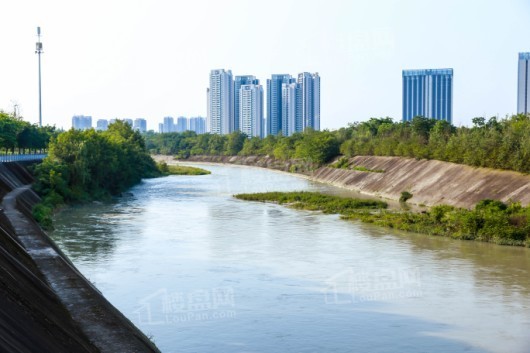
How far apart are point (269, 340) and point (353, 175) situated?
60.4 meters

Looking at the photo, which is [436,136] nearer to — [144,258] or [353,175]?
[353,175]

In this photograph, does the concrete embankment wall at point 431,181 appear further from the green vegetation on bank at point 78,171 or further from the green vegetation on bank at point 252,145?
the green vegetation on bank at point 78,171

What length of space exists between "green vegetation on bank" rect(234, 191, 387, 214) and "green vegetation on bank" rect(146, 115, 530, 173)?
31.0 feet

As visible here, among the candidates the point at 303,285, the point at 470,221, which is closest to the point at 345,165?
the point at 470,221

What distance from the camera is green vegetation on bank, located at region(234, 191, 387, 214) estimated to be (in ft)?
166

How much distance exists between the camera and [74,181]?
55.0 meters

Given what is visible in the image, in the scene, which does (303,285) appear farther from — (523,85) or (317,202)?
(523,85)

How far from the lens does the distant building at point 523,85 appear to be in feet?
437

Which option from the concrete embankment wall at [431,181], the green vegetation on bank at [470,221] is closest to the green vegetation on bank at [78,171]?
the green vegetation on bank at [470,221]

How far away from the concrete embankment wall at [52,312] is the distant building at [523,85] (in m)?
127

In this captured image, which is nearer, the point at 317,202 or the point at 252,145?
the point at 317,202

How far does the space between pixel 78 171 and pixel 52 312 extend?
42191mm

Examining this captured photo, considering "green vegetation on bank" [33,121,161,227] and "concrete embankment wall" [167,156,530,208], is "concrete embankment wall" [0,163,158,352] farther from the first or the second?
"concrete embankment wall" [167,156,530,208]

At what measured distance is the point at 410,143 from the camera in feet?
237
